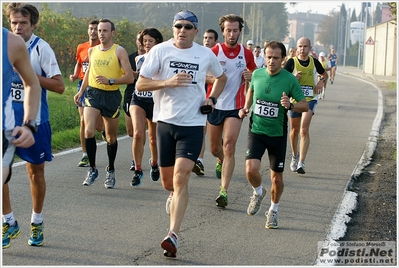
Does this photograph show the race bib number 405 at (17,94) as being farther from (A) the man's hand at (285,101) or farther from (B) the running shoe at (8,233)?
(A) the man's hand at (285,101)

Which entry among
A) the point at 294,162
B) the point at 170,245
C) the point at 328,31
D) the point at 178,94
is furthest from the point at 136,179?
the point at 328,31

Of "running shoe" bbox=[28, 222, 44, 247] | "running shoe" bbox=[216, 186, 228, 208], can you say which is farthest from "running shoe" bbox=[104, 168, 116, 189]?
"running shoe" bbox=[28, 222, 44, 247]

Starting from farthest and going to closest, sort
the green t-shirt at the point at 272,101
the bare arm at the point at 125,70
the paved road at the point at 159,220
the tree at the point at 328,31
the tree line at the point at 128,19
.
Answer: the tree at the point at 328,31, the tree line at the point at 128,19, the bare arm at the point at 125,70, the green t-shirt at the point at 272,101, the paved road at the point at 159,220

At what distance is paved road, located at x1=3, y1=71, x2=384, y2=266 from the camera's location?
20.0 ft

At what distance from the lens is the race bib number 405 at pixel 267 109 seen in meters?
7.68

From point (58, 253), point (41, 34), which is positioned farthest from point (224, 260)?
point (41, 34)

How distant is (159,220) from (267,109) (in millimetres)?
1595

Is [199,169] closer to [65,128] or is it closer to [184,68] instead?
[184,68]

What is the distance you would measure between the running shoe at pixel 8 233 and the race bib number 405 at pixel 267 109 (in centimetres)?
281

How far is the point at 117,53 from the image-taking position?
9469 mm

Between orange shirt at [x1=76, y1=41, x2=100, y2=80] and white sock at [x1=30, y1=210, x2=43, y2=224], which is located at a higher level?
orange shirt at [x1=76, y1=41, x2=100, y2=80]

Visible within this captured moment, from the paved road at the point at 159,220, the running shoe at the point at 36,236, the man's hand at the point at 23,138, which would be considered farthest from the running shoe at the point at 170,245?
the man's hand at the point at 23,138

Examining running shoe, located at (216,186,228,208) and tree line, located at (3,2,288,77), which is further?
tree line, located at (3,2,288,77)

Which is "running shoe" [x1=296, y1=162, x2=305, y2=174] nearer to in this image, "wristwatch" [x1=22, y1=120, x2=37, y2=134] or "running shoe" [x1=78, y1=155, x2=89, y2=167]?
"running shoe" [x1=78, y1=155, x2=89, y2=167]
